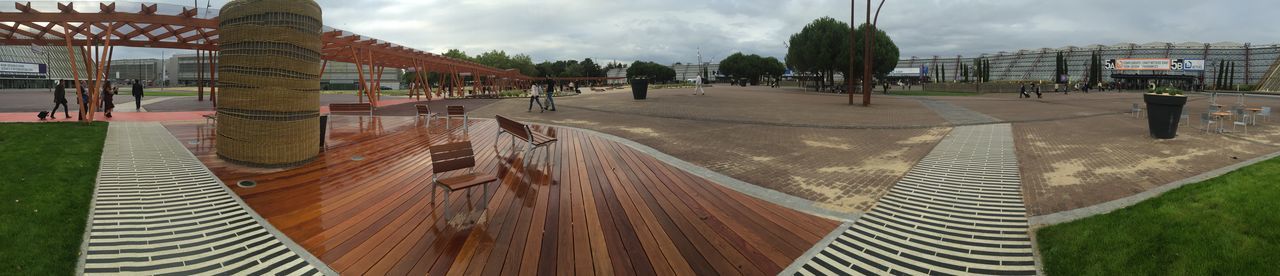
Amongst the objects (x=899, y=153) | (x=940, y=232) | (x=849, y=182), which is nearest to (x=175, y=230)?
(x=940, y=232)

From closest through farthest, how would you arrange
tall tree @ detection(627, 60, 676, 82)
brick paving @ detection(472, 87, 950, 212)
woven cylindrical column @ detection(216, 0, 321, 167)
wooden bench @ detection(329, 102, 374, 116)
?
brick paving @ detection(472, 87, 950, 212) < woven cylindrical column @ detection(216, 0, 321, 167) < wooden bench @ detection(329, 102, 374, 116) < tall tree @ detection(627, 60, 676, 82)

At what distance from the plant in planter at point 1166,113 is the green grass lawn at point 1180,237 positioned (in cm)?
716

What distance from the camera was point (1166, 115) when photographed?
1018 centimetres

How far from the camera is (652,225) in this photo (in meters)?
4.33

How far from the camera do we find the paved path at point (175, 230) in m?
3.39

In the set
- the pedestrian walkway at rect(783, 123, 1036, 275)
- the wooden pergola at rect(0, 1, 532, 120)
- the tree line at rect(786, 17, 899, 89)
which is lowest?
the pedestrian walkway at rect(783, 123, 1036, 275)

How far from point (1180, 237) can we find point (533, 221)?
4489mm

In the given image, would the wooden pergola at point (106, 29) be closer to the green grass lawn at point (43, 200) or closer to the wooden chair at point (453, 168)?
the green grass lawn at point (43, 200)

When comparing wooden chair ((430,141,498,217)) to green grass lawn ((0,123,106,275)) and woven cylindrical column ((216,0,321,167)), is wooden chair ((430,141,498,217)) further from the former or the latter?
woven cylindrical column ((216,0,321,167))

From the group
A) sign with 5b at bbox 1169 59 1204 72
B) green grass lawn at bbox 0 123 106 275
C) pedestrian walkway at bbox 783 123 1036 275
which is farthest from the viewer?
sign with 5b at bbox 1169 59 1204 72

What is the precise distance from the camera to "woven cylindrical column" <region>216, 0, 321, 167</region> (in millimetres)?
6570

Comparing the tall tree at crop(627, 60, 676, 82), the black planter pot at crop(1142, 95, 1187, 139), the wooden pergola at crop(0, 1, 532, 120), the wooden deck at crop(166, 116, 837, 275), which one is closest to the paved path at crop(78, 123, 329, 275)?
the wooden deck at crop(166, 116, 837, 275)

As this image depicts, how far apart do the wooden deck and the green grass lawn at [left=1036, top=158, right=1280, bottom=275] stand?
1.64 m

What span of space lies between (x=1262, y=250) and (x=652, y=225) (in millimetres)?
3763
